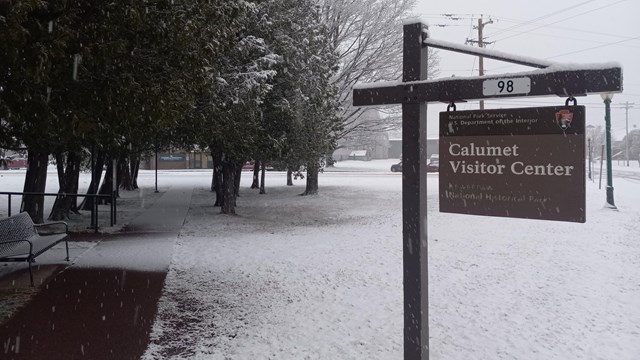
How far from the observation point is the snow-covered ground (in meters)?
5.44

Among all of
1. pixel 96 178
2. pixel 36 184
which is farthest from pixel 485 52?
pixel 96 178

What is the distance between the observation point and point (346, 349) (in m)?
5.28

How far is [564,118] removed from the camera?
354cm

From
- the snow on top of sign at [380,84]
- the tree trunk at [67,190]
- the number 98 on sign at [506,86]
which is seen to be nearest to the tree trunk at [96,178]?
the tree trunk at [67,190]

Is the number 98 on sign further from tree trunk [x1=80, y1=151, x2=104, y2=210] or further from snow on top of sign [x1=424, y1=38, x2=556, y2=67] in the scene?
tree trunk [x1=80, y1=151, x2=104, y2=210]

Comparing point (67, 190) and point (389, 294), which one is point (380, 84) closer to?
point (389, 294)

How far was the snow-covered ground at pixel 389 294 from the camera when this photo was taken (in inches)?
214

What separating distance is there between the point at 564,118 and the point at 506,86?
436 mm

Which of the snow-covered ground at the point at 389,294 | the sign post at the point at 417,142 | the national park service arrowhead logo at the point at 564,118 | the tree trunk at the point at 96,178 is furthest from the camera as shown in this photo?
the tree trunk at the point at 96,178

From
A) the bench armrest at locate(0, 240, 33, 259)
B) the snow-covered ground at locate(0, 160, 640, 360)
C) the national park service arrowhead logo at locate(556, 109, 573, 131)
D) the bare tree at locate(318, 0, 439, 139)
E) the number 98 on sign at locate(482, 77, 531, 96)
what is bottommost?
the snow-covered ground at locate(0, 160, 640, 360)

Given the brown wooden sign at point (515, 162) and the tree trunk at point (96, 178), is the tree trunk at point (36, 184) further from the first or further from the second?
the brown wooden sign at point (515, 162)

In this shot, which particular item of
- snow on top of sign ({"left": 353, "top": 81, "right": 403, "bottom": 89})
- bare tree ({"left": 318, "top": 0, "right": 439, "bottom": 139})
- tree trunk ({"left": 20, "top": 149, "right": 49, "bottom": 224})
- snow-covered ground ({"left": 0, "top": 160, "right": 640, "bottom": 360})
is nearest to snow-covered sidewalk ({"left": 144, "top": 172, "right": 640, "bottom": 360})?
snow-covered ground ({"left": 0, "top": 160, "right": 640, "bottom": 360})

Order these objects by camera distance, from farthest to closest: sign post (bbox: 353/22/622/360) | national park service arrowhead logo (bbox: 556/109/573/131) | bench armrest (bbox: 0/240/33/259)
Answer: bench armrest (bbox: 0/240/33/259) < sign post (bbox: 353/22/622/360) < national park service arrowhead logo (bbox: 556/109/573/131)

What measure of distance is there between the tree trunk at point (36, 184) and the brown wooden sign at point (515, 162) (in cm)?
1159
